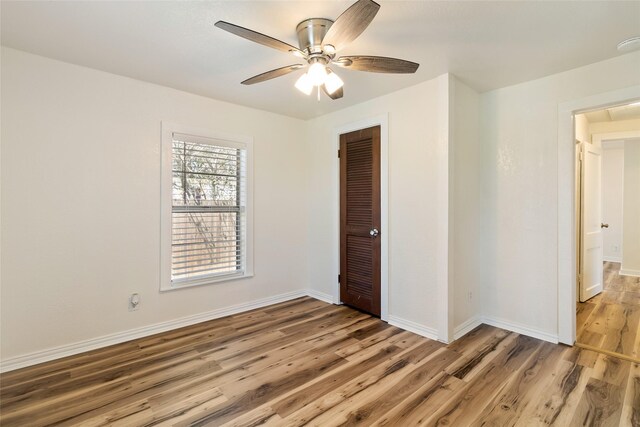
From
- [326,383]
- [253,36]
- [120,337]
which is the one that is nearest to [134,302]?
[120,337]

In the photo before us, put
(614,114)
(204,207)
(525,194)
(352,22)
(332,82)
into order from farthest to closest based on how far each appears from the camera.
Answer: (614,114) → (204,207) → (525,194) → (332,82) → (352,22)

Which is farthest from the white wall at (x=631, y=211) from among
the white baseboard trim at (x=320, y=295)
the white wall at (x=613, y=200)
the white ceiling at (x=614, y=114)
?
the white baseboard trim at (x=320, y=295)

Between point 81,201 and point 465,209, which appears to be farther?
point 465,209

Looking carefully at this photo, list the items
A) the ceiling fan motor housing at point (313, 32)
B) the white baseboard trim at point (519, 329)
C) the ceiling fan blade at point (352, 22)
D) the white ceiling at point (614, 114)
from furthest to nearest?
1. the white ceiling at point (614, 114)
2. the white baseboard trim at point (519, 329)
3. the ceiling fan motor housing at point (313, 32)
4. the ceiling fan blade at point (352, 22)

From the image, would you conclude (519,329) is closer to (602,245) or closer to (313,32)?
(602,245)

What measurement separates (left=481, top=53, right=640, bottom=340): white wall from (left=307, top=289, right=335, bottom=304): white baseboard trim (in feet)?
6.16

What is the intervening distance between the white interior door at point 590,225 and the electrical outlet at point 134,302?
17.3ft

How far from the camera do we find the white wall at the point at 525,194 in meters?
2.91

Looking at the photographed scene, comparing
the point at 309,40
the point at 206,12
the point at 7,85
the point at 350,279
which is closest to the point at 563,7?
the point at 309,40

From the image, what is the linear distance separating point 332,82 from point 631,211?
21.0ft

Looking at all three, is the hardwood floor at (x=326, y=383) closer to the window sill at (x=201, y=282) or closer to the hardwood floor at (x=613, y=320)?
the hardwood floor at (x=613, y=320)

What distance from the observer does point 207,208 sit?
3.54 meters

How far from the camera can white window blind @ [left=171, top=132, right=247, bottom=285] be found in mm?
3340

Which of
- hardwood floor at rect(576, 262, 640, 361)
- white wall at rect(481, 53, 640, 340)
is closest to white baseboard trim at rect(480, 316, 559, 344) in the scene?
white wall at rect(481, 53, 640, 340)
